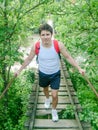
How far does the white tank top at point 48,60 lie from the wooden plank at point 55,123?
1149 mm

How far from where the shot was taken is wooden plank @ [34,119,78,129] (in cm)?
639

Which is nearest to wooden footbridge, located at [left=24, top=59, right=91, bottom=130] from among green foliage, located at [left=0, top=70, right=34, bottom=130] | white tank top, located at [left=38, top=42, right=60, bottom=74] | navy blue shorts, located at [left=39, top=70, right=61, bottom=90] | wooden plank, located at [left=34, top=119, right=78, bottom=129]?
wooden plank, located at [left=34, top=119, right=78, bottom=129]

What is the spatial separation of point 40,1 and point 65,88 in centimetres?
295

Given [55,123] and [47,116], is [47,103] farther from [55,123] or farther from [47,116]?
[55,123]

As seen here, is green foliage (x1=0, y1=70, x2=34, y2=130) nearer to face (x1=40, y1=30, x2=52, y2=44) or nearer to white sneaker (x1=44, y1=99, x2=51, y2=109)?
white sneaker (x1=44, y1=99, x2=51, y2=109)

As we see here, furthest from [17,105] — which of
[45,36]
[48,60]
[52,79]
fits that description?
[45,36]

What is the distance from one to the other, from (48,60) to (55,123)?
145 cm

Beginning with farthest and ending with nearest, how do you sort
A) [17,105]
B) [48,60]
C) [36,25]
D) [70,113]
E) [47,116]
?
[17,105] → [36,25] → [47,116] → [70,113] → [48,60]

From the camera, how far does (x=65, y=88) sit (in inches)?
380

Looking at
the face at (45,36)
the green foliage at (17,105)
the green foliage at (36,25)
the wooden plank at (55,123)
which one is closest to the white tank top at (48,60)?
the face at (45,36)

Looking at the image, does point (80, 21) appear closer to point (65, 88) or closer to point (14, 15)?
point (14, 15)

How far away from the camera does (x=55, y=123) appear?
6.52 meters

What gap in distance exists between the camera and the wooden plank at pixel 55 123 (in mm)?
6387

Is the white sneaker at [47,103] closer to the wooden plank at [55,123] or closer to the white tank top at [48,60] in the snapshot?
the wooden plank at [55,123]
